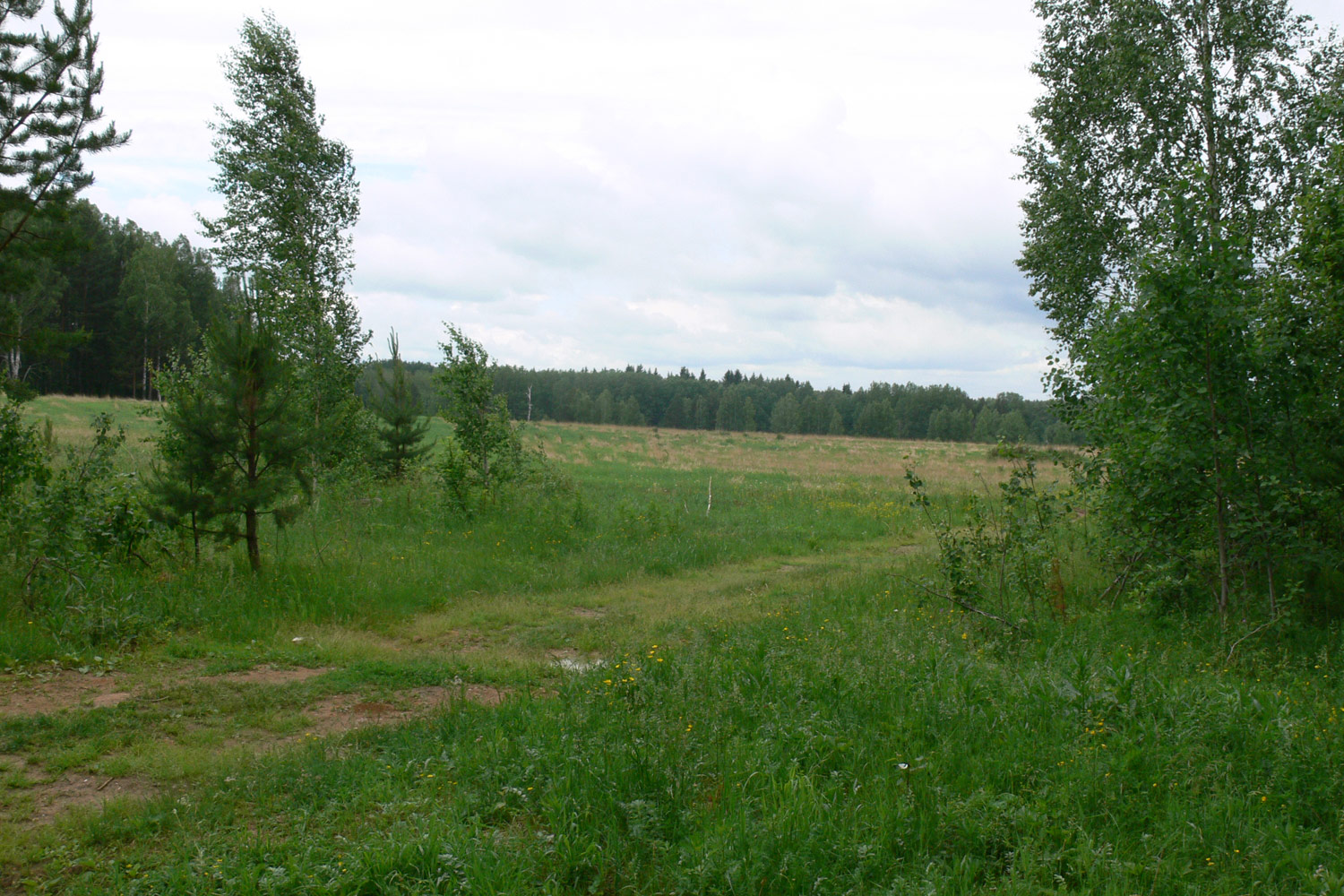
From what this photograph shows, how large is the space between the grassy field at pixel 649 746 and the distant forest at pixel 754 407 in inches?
3722

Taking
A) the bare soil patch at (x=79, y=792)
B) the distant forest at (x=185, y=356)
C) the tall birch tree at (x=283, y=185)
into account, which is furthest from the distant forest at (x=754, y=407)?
the bare soil patch at (x=79, y=792)

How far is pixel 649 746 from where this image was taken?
16.1 feet

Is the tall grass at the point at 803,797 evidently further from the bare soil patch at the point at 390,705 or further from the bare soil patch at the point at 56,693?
the bare soil patch at the point at 56,693

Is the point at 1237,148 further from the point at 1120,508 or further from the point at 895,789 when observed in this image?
the point at 895,789

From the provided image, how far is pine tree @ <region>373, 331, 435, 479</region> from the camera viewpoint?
20.0 metres

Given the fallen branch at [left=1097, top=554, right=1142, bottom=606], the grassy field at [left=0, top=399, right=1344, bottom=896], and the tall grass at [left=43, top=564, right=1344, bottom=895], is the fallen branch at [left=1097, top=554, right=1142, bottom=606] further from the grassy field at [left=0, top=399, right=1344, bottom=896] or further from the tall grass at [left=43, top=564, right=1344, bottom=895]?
the tall grass at [left=43, top=564, right=1344, bottom=895]

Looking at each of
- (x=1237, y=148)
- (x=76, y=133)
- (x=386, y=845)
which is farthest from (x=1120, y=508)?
(x=76, y=133)

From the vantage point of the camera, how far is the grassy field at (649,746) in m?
3.96

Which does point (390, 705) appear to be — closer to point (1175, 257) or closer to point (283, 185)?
point (1175, 257)

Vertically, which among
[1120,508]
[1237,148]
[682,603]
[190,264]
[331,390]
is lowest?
[682,603]

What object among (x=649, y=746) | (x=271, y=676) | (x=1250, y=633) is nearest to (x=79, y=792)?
(x=271, y=676)

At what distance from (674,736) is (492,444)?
1237 centimetres

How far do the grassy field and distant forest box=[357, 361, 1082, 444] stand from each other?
94546 mm

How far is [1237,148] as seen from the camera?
520 inches
